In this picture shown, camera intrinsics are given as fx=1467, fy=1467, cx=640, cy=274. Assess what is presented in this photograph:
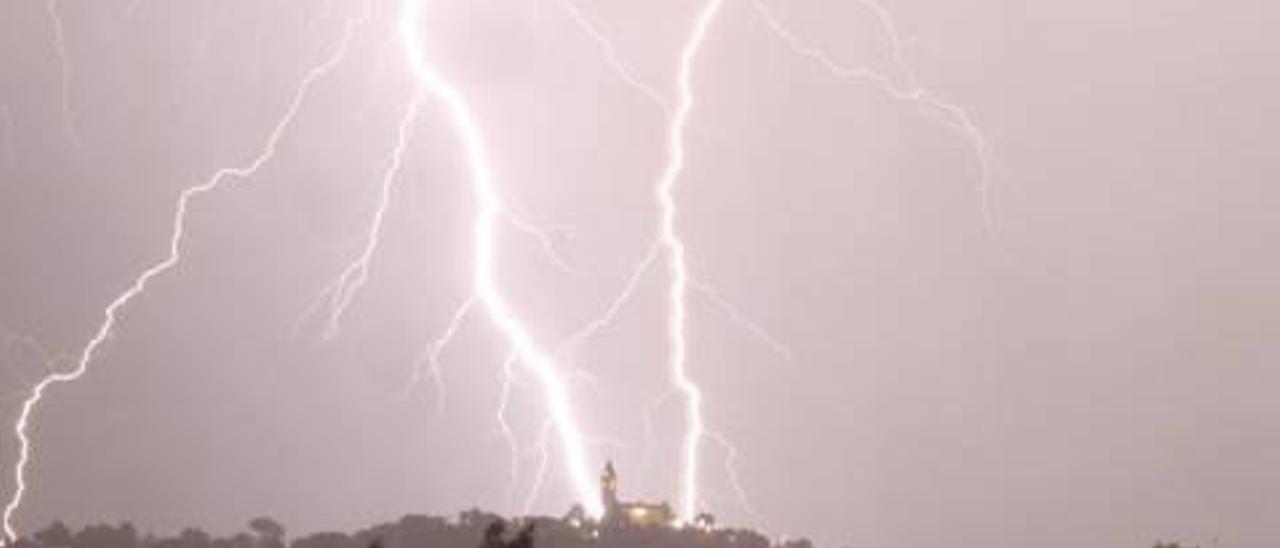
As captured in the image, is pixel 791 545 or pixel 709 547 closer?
pixel 709 547

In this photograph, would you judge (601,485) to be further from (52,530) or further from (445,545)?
(52,530)

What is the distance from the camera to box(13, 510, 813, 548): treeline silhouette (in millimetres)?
75500

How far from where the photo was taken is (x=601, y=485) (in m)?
79.9

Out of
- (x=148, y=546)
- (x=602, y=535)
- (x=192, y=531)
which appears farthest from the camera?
(x=192, y=531)

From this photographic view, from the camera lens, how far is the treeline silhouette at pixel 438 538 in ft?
248

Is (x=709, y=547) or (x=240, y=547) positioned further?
(x=240, y=547)

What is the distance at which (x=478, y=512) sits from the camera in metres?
86.9

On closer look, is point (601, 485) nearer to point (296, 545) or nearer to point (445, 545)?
point (445, 545)

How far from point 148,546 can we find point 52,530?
7.92m

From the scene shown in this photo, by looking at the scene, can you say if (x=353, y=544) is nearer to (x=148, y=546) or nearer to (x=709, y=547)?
(x=148, y=546)

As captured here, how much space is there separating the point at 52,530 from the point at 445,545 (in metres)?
24.0

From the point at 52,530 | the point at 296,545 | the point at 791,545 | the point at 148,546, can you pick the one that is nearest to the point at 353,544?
the point at 296,545

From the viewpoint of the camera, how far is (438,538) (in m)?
82.3

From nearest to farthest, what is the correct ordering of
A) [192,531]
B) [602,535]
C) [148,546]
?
[602,535] < [148,546] < [192,531]
